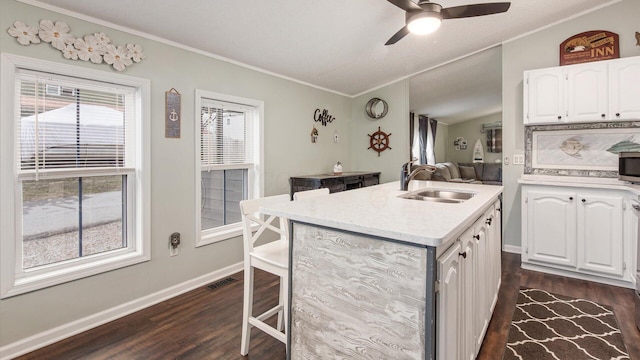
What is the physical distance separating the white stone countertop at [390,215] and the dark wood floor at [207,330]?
3.20 ft

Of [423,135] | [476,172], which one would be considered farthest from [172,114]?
[476,172]

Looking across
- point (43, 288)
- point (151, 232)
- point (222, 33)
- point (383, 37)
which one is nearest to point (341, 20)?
point (383, 37)

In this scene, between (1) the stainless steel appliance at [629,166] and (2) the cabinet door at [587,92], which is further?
(2) the cabinet door at [587,92]

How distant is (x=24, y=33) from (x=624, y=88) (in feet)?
15.7

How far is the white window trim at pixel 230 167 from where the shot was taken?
2.91m

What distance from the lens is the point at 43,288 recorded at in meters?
2.04

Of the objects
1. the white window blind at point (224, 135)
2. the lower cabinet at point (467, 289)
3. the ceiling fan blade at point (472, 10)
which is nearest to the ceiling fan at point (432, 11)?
the ceiling fan blade at point (472, 10)

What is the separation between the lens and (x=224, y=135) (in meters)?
3.26

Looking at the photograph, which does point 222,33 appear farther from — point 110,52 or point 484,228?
point 484,228

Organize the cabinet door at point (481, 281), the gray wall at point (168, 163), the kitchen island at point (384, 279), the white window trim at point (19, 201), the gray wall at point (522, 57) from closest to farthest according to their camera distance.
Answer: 1. the kitchen island at point (384, 279)
2. the cabinet door at point (481, 281)
3. the white window trim at point (19, 201)
4. the gray wall at point (168, 163)
5. the gray wall at point (522, 57)

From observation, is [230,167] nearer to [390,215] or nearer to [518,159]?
[390,215]

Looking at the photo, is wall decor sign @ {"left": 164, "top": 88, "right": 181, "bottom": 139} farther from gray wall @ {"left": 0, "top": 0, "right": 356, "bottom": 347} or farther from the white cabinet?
the white cabinet

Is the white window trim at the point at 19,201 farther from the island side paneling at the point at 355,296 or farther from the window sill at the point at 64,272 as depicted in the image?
the island side paneling at the point at 355,296

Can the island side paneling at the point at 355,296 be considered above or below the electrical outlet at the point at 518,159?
below
